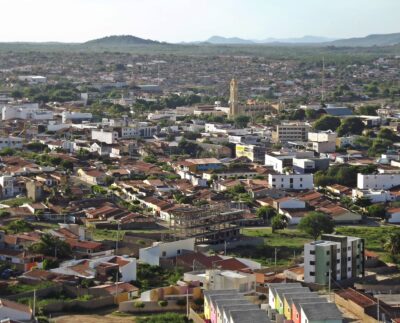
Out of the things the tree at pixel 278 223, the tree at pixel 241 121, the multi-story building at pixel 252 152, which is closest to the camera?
the tree at pixel 278 223

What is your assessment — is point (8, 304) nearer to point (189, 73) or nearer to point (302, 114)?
point (302, 114)

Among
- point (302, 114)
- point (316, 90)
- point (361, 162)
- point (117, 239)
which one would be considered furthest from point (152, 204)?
point (316, 90)

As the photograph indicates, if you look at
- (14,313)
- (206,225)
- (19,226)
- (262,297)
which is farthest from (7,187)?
(14,313)

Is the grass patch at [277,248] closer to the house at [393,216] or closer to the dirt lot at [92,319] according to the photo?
the house at [393,216]

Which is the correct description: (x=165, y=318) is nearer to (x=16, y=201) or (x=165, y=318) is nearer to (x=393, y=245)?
(x=393, y=245)

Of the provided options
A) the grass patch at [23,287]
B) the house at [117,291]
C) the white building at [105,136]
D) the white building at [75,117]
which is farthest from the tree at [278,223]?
the white building at [75,117]
